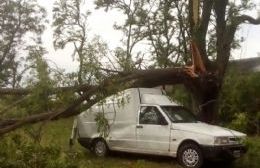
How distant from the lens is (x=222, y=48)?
1599 cm

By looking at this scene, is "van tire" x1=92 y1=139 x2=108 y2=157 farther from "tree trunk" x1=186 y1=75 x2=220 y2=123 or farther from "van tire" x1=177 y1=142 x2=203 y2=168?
"van tire" x1=177 y1=142 x2=203 y2=168

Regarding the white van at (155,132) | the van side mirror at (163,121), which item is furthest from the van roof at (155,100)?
the van side mirror at (163,121)

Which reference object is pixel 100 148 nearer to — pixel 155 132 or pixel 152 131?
pixel 152 131

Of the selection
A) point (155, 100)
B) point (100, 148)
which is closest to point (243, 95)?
point (155, 100)

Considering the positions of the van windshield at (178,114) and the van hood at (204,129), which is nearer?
the van hood at (204,129)

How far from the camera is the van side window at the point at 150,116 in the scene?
14422mm

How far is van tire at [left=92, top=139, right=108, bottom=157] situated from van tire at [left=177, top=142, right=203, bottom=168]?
3.26m

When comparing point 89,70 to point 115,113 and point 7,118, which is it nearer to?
point 7,118

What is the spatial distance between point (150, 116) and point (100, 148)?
2.41 m

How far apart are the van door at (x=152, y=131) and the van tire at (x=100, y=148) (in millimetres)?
1677

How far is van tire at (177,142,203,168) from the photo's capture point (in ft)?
42.8

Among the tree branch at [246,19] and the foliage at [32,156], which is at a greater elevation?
the tree branch at [246,19]

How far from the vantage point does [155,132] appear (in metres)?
14.3

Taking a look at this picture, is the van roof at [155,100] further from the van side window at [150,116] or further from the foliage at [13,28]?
the foliage at [13,28]
